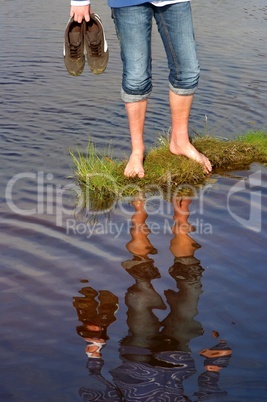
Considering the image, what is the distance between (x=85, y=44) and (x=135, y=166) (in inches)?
37.0

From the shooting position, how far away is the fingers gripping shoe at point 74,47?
18.0 ft

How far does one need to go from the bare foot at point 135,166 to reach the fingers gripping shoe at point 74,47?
2.41 ft

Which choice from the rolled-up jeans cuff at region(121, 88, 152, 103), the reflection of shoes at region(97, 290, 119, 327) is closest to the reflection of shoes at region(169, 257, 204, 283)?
the reflection of shoes at region(97, 290, 119, 327)

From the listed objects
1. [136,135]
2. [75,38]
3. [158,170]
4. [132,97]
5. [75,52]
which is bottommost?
[158,170]

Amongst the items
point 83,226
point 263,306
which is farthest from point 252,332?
point 83,226

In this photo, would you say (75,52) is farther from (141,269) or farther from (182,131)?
(141,269)

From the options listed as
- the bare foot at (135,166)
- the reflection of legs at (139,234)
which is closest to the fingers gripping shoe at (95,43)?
the bare foot at (135,166)

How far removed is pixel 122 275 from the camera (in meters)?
4.32

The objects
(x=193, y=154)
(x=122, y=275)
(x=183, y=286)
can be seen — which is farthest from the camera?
(x=193, y=154)

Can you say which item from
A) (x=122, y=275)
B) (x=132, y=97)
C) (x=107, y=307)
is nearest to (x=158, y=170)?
(x=132, y=97)

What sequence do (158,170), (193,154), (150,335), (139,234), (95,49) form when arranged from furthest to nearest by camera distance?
(193,154)
(158,170)
(95,49)
(139,234)
(150,335)

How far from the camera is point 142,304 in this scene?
4.03 meters

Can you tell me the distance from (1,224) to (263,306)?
1837 mm

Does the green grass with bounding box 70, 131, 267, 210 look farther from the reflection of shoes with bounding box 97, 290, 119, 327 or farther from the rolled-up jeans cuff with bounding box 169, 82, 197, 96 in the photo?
the reflection of shoes with bounding box 97, 290, 119, 327
